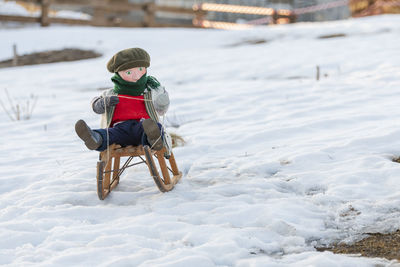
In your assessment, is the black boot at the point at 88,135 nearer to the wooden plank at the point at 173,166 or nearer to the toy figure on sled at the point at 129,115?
the toy figure on sled at the point at 129,115

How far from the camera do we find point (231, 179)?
4.05 m

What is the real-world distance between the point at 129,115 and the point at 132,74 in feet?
1.06

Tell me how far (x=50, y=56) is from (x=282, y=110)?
31.7 feet

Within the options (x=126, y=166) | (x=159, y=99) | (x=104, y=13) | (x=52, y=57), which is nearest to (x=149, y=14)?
(x=104, y=13)

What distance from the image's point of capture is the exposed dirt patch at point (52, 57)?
13536 mm

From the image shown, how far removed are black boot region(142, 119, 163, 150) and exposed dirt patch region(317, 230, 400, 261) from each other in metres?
1.38

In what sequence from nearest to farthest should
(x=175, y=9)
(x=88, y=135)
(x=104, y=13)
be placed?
→ (x=88, y=135), (x=175, y=9), (x=104, y=13)

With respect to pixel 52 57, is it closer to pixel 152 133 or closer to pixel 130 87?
pixel 130 87

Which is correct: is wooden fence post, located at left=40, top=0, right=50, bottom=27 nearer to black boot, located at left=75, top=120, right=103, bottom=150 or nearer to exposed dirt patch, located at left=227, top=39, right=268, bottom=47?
exposed dirt patch, located at left=227, top=39, right=268, bottom=47

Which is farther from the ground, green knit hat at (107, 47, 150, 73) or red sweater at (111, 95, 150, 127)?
green knit hat at (107, 47, 150, 73)

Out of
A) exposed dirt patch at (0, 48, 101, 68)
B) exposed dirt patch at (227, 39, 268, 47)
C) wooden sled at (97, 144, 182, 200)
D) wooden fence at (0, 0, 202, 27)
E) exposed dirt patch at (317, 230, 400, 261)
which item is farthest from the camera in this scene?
wooden fence at (0, 0, 202, 27)

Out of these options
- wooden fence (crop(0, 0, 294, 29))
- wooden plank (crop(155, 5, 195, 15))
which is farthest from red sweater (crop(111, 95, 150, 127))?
wooden plank (crop(155, 5, 195, 15))

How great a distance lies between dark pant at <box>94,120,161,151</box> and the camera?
3707 millimetres

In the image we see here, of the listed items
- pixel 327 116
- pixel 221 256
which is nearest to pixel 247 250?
pixel 221 256
